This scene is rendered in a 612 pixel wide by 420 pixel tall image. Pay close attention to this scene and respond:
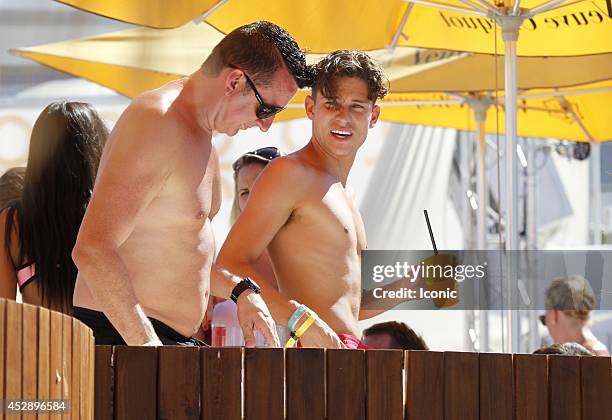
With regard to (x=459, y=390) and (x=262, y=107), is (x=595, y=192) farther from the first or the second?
(x=459, y=390)

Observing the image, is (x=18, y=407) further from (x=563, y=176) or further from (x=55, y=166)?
(x=563, y=176)

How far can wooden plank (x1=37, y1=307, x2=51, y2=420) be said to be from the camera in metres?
2.04

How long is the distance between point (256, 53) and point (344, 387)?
3.80 ft

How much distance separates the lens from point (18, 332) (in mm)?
1968

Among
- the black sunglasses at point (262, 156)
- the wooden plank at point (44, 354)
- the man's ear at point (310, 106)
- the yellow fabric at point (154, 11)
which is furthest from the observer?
the yellow fabric at point (154, 11)

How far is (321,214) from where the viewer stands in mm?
3887

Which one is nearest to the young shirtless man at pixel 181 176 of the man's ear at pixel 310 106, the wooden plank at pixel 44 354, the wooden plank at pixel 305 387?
the man's ear at pixel 310 106

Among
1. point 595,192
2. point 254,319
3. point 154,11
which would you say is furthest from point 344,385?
point 595,192

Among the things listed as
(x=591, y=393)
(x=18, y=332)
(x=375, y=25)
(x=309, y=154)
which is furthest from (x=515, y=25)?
(x=18, y=332)

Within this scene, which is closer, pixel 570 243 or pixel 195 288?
pixel 195 288

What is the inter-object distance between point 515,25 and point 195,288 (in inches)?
111

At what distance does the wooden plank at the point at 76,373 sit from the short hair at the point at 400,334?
2609 millimetres

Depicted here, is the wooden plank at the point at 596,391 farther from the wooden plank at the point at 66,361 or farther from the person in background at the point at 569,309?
the person in background at the point at 569,309

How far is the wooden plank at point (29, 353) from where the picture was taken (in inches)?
78.4
